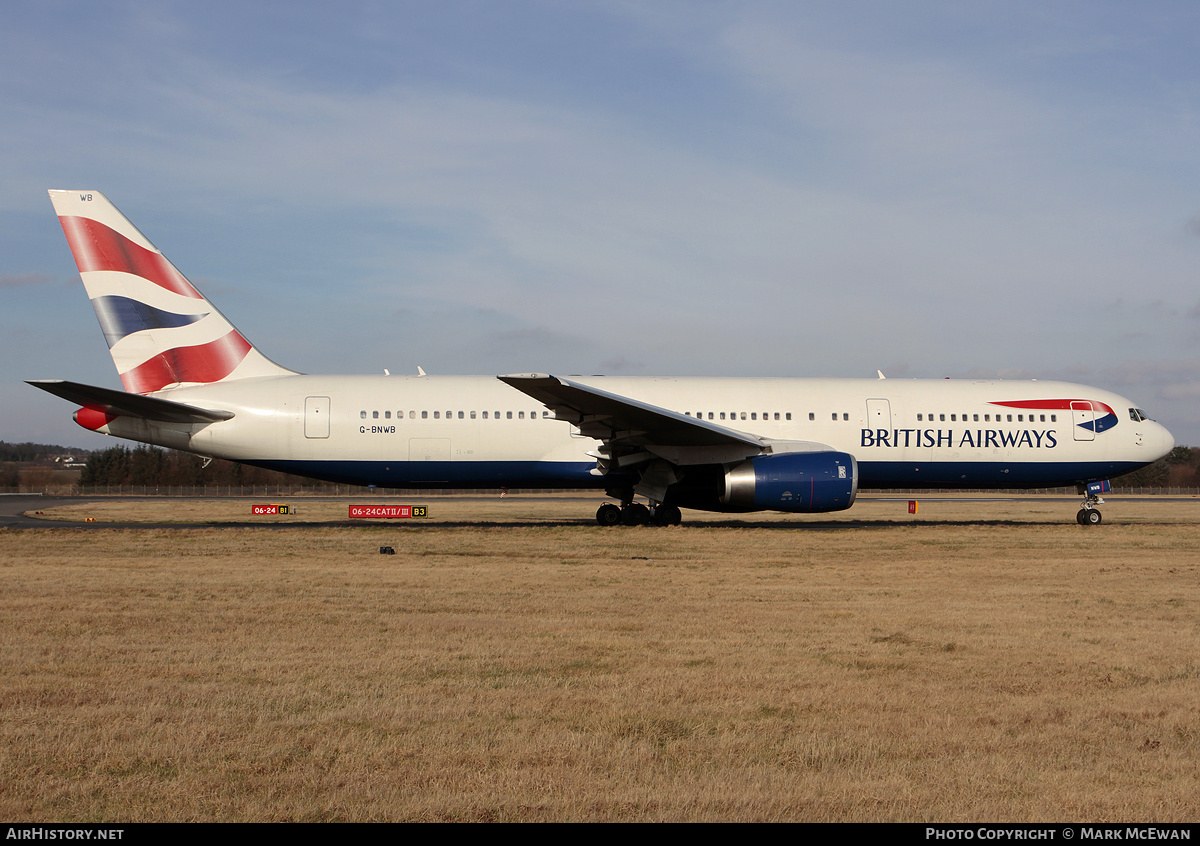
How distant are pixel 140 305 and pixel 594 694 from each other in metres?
18.3

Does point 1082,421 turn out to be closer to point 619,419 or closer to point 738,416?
point 738,416

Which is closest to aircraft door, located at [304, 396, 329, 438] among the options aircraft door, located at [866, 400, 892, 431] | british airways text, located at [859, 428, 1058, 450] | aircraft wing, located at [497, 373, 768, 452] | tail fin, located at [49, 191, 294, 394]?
A: tail fin, located at [49, 191, 294, 394]

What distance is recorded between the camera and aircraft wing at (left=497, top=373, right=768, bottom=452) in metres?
17.3

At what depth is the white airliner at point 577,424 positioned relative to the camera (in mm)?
19000

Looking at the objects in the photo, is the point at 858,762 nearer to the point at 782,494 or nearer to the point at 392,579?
the point at 392,579

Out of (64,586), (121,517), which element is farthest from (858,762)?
(121,517)

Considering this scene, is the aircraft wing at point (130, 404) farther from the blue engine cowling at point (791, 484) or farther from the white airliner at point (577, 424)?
the blue engine cowling at point (791, 484)

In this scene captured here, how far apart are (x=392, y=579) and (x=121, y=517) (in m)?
20.0

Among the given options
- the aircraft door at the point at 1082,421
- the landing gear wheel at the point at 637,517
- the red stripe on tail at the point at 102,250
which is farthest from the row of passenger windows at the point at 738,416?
the red stripe on tail at the point at 102,250

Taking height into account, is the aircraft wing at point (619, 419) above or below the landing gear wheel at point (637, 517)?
above

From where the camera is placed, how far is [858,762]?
4434 mm

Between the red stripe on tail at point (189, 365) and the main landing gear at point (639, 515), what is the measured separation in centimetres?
927

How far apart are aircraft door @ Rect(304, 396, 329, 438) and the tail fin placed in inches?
86.4

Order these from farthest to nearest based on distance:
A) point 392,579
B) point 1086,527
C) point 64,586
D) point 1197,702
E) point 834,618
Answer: point 1086,527 < point 392,579 < point 64,586 < point 834,618 < point 1197,702
